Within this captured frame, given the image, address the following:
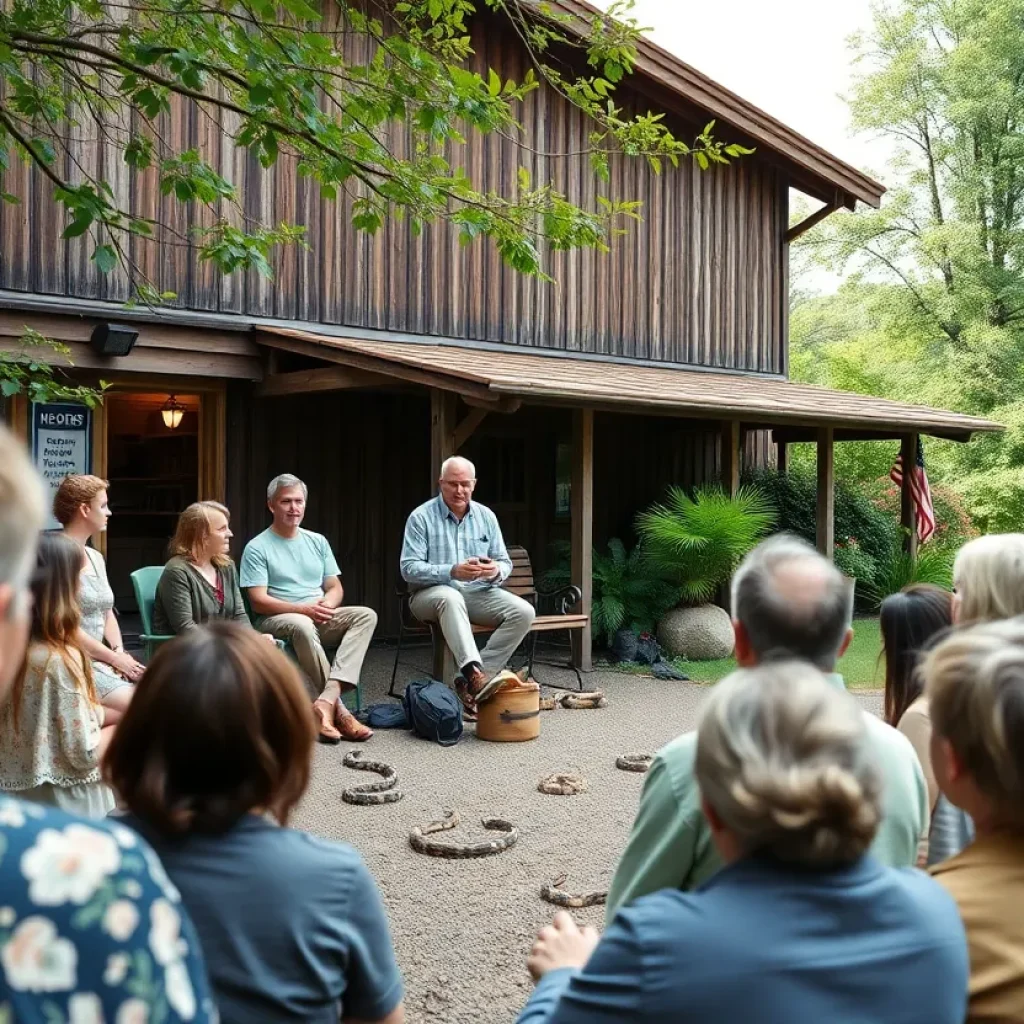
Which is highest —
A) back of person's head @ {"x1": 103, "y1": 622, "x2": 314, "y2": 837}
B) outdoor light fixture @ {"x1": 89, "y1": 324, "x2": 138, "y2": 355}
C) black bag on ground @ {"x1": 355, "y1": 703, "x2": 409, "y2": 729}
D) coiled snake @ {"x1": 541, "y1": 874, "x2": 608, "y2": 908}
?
outdoor light fixture @ {"x1": 89, "y1": 324, "x2": 138, "y2": 355}

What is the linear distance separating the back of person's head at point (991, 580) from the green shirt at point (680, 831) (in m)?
0.68

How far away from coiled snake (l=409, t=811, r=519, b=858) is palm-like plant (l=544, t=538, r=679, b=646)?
17.0 feet

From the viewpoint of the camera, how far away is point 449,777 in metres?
5.60

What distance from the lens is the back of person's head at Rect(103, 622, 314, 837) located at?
1533 millimetres

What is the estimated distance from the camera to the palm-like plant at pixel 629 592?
9.95 m

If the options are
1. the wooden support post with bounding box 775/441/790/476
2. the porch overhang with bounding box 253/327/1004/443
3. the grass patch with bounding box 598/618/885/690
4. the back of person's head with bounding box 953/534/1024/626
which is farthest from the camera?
→ the wooden support post with bounding box 775/441/790/476

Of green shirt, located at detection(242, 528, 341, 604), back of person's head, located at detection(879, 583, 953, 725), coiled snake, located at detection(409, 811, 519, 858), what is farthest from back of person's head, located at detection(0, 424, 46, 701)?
green shirt, located at detection(242, 528, 341, 604)

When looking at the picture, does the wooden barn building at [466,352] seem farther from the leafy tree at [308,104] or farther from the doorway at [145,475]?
the leafy tree at [308,104]

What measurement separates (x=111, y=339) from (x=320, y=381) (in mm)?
1547

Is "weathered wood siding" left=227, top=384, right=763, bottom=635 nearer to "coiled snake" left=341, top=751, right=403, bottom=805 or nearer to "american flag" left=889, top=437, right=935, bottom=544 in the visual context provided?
"american flag" left=889, top=437, right=935, bottom=544

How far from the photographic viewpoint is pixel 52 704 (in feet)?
10.8

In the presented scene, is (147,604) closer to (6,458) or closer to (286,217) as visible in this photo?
(286,217)

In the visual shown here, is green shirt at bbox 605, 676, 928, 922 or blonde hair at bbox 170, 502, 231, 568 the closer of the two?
green shirt at bbox 605, 676, 928, 922

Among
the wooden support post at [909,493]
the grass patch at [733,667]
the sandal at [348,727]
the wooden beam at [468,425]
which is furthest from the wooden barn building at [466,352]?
the sandal at [348,727]
